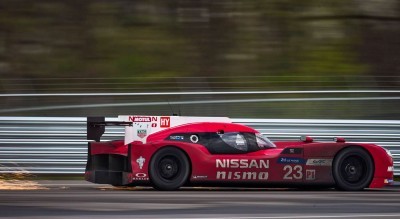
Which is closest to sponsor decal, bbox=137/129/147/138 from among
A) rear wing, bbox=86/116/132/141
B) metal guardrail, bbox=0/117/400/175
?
rear wing, bbox=86/116/132/141

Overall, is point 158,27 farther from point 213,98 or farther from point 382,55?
point 213,98

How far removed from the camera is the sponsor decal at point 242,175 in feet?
40.7

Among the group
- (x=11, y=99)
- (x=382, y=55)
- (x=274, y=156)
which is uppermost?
(x=382, y=55)

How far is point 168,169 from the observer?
1226 centimetres

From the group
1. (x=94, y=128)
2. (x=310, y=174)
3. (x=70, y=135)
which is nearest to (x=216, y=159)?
(x=310, y=174)

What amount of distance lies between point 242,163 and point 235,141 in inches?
12.5

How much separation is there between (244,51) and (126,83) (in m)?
4.52

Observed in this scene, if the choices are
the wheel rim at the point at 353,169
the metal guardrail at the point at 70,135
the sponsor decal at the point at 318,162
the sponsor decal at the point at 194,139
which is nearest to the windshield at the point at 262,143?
the sponsor decal at the point at 318,162

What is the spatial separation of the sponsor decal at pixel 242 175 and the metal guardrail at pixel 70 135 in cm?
266

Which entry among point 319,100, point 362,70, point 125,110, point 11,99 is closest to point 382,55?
point 362,70

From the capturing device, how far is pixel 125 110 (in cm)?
1603

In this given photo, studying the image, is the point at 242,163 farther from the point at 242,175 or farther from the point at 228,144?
the point at 228,144

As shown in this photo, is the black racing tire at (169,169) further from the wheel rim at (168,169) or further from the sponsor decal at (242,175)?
the sponsor decal at (242,175)

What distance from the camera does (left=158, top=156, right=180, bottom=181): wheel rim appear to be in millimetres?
12258
